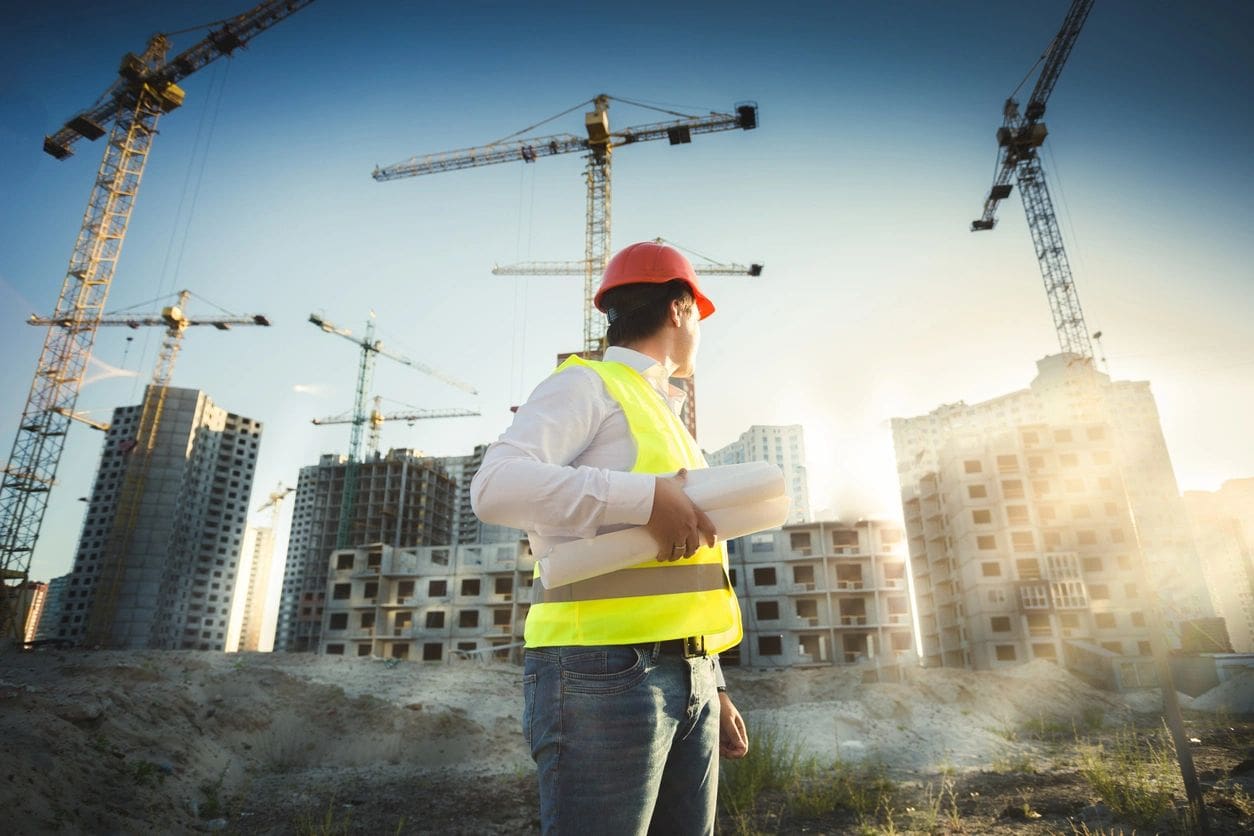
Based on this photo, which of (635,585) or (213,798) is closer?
(635,585)

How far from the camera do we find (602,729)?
1.27m

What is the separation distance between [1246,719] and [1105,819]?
21146 millimetres

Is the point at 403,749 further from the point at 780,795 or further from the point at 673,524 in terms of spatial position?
the point at 673,524

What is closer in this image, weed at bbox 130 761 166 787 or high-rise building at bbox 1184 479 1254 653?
weed at bbox 130 761 166 787

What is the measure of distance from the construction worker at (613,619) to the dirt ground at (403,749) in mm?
4581

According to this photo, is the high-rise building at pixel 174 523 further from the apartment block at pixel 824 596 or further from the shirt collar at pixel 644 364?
the shirt collar at pixel 644 364

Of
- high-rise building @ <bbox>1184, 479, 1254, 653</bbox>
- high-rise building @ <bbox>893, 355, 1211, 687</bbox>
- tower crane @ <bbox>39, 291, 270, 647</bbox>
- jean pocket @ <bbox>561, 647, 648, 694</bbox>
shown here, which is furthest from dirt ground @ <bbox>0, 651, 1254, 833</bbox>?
high-rise building @ <bbox>1184, 479, 1254, 653</bbox>

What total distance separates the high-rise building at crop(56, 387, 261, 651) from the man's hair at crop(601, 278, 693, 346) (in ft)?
247

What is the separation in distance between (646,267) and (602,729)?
125 centimetres

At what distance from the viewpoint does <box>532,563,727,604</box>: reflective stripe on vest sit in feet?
4.49

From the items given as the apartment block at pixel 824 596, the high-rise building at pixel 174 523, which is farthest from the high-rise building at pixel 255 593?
the apartment block at pixel 824 596

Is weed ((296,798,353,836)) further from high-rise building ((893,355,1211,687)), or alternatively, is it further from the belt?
high-rise building ((893,355,1211,687))

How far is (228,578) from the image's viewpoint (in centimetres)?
8650

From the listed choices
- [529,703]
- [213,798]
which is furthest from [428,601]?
[529,703]
